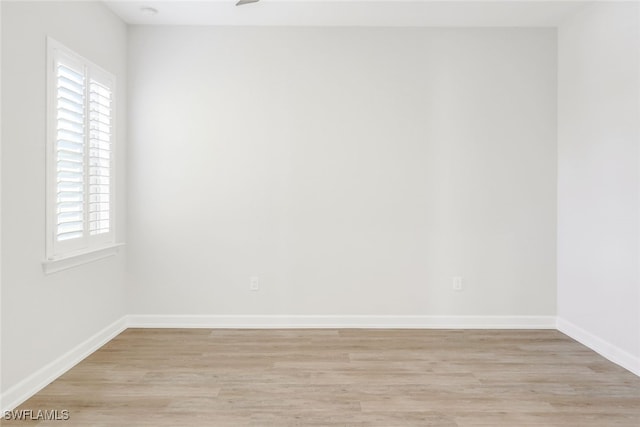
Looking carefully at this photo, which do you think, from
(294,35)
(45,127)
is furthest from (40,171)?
(294,35)

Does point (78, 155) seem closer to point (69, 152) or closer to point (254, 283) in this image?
point (69, 152)

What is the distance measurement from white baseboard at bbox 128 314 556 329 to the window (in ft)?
2.90

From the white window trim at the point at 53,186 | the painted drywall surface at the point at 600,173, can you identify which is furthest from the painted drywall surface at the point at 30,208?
the painted drywall surface at the point at 600,173

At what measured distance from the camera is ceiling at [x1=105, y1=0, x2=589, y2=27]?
3.52 m

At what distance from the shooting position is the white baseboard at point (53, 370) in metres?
2.47

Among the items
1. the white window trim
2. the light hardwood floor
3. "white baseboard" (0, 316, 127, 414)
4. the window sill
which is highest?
the white window trim

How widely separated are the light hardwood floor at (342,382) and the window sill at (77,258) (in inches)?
28.8

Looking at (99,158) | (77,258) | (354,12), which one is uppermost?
(354,12)

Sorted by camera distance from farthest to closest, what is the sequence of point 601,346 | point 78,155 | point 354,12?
point 354,12 → point 601,346 → point 78,155

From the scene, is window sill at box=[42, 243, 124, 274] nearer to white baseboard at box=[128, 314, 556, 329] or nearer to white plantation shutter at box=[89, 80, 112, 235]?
white plantation shutter at box=[89, 80, 112, 235]

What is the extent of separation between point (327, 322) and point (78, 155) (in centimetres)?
247

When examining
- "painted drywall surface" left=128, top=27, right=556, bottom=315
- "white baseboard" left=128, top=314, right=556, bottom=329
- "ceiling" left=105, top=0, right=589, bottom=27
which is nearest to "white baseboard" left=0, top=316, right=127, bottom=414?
"white baseboard" left=128, top=314, right=556, bottom=329

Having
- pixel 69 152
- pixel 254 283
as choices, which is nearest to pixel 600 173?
pixel 254 283

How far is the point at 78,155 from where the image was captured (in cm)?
315
